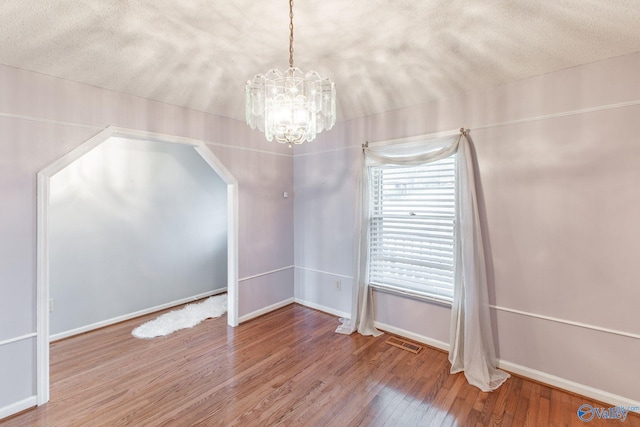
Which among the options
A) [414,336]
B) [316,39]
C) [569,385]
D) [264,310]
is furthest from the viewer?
[264,310]

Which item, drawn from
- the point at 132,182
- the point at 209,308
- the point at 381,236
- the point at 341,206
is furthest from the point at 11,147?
the point at 381,236

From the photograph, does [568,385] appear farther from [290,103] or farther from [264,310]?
[264,310]

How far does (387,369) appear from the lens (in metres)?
2.77

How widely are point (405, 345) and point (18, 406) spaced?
3343 mm

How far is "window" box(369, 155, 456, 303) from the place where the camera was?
304cm

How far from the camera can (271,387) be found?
250 cm

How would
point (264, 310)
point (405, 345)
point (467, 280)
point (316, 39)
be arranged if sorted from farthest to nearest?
1. point (264, 310)
2. point (405, 345)
3. point (467, 280)
4. point (316, 39)

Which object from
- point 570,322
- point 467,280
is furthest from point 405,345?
point 570,322

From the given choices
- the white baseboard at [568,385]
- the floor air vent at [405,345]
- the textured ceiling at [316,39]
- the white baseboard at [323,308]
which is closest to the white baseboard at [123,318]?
the white baseboard at [323,308]

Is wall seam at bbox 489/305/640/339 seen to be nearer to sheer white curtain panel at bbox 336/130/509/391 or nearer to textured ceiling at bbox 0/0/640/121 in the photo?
sheer white curtain panel at bbox 336/130/509/391

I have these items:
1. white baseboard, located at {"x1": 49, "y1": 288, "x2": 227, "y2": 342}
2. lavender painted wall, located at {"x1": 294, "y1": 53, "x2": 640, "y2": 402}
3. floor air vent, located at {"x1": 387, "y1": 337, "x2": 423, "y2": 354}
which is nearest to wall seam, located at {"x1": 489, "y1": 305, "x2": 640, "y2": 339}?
lavender painted wall, located at {"x1": 294, "y1": 53, "x2": 640, "y2": 402}

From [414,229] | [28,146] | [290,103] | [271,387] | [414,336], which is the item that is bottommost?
[271,387]

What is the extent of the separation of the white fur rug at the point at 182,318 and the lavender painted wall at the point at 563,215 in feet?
9.32

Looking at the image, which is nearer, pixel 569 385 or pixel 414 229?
pixel 569 385
